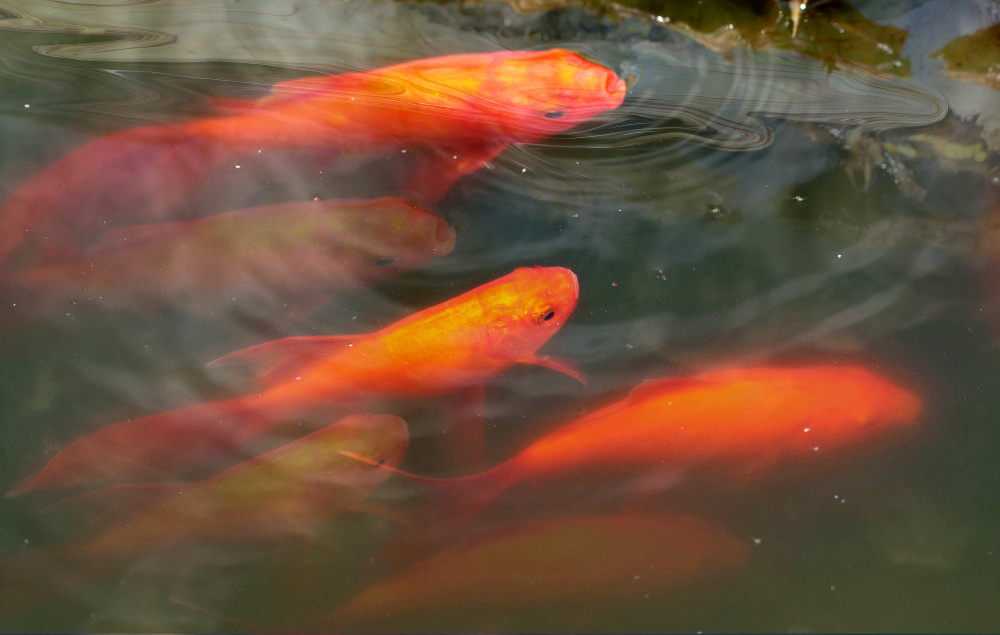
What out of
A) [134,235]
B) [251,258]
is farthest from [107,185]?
[251,258]

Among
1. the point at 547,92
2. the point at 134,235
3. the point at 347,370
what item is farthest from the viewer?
the point at 547,92

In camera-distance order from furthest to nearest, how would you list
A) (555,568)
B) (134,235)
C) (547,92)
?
1. (547,92)
2. (134,235)
3. (555,568)

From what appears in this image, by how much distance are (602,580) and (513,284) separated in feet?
3.67

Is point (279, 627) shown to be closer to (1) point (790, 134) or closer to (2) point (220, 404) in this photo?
(2) point (220, 404)

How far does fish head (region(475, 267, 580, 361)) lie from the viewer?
247 centimetres

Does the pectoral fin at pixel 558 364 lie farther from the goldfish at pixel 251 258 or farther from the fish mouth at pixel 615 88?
the fish mouth at pixel 615 88

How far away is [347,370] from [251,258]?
607 millimetres

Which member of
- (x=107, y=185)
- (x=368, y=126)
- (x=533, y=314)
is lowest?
(x=533, y=314)

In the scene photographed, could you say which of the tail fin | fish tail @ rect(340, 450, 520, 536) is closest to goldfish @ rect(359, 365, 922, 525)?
fish tail @ rect(340, 450, 520, 536)

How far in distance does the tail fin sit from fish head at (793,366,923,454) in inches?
99.8

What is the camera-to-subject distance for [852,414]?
2457mm

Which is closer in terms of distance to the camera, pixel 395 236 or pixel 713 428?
pixel 713 428

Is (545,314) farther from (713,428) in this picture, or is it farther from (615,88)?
(615,88)

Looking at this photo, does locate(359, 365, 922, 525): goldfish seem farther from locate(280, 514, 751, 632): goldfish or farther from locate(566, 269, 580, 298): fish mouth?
locate(566, 269, 580, 298): fish mouth
